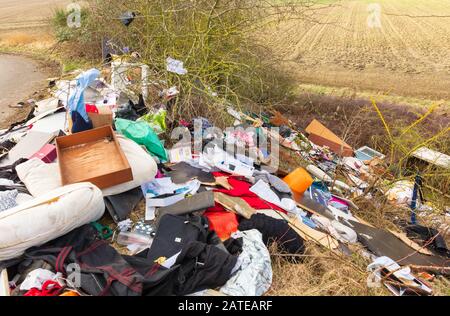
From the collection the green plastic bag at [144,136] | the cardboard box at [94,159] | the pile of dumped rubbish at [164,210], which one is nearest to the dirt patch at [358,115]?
the pile of dumped rubbish at [164,210]

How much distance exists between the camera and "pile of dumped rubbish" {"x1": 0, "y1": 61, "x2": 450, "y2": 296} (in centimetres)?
241

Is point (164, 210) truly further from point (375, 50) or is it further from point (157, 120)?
point (375, 50)

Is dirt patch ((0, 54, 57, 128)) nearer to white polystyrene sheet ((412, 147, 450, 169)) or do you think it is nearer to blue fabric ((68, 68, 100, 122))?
blue fabric ((68, 68, 100, 122))

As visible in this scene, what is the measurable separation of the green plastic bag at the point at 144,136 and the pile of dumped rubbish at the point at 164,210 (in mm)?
15

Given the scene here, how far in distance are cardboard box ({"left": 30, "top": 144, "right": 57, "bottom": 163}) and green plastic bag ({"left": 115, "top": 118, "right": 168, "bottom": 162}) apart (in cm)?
76

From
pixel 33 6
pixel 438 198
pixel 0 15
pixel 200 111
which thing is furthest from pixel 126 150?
pixel 33 6

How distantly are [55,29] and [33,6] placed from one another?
9.41 meters

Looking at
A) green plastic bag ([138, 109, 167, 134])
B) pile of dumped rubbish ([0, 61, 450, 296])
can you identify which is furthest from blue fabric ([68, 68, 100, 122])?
green plastic bag ([138, 109, 167, 134])

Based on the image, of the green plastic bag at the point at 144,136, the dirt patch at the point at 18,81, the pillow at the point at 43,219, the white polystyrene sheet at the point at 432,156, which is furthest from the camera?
the dirt patch at the point at 18,81

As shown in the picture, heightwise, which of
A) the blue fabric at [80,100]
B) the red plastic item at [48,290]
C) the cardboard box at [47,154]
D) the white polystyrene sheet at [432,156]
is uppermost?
the blue fabric at [80,100]

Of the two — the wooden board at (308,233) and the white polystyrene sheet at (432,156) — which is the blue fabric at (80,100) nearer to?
the wooden board at (308,233)

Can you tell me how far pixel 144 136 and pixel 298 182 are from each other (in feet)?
6.33

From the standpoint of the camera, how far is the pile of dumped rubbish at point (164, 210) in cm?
241

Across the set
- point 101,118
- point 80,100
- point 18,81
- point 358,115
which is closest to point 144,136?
point 101,118
